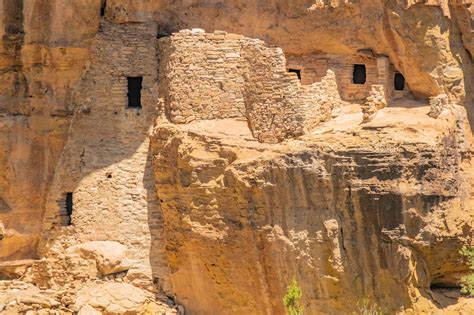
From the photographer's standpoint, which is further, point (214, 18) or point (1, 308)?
point (214, 18)

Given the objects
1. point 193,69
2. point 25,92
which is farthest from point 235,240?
point 25,92

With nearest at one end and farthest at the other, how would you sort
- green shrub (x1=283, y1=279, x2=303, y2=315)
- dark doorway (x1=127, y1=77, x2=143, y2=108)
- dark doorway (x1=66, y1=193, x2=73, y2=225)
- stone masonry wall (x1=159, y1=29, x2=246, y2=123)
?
1. green shrub (x1=283, y1=279, x2=303, y2=315)
2. stone masonry wall (x1=159, y1=29, x2=246, y2=123)
3. dark doorway (x1=66, y1=193, x2=73, y2=225)
4. dark doorway (x1=127, y1=77, x2=143, y2=108)

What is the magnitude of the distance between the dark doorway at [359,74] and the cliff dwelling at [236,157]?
4 cm

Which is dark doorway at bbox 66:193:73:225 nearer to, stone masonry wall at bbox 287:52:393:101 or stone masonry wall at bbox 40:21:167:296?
stone masonry wall at bbox 40:21:167:296

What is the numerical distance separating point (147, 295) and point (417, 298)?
4741 mm

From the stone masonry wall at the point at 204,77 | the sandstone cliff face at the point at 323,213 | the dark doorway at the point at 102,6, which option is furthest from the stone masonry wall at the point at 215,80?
the dark doorway at the point at 102,6

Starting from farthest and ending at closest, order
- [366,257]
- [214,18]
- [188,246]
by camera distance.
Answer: [214,18] < [188,246] < [366,257]

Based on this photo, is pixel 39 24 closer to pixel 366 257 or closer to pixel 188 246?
pixel 188 246

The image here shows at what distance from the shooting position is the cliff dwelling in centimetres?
2069

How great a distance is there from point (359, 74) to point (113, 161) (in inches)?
184

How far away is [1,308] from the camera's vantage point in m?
21.6

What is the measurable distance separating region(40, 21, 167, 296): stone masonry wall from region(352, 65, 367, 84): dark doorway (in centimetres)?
357

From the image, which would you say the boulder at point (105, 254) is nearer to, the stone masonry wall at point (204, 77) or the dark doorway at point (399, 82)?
the stone masonry wall at point (204, 77)

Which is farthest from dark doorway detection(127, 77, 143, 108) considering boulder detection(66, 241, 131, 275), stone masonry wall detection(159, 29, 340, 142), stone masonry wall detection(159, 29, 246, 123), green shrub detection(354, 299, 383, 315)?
green shrub detection(354, 299, 383, 315)
